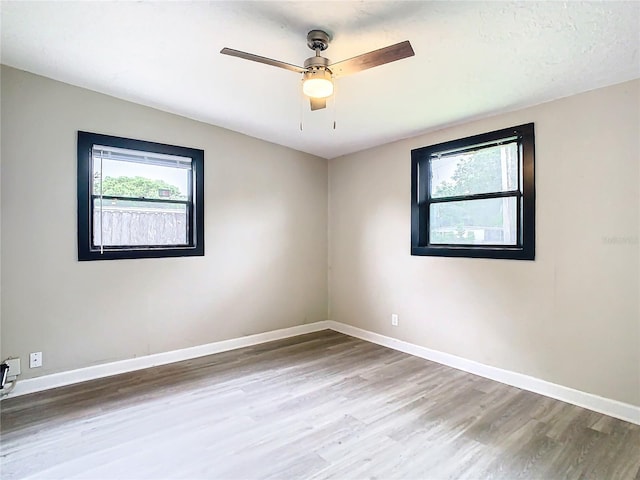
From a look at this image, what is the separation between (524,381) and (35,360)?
13.8 ft

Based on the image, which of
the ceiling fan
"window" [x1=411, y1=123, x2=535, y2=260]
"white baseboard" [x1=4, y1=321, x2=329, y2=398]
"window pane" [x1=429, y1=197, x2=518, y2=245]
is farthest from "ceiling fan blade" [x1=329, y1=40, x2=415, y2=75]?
"white baseboard" [x1=4, y1=321, x2=329, y2=398]

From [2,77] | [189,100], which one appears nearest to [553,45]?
[189,100]

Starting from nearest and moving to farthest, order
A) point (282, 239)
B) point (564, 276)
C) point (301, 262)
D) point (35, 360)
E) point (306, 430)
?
point (306, 430) → point (564, 276) → point (35, 360) → point (282, 239) → point (301, 262)

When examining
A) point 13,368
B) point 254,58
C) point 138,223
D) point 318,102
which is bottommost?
point 13,368

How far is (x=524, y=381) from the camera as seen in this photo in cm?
302

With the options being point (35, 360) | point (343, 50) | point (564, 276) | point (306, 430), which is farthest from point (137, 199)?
point (564, 276)

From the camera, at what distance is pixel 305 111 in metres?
3.39

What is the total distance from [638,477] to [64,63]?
4.72 metres

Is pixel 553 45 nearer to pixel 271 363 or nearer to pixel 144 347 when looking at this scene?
pixel 271 363

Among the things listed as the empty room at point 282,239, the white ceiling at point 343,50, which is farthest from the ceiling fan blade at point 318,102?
the white ceiling at point 343,50

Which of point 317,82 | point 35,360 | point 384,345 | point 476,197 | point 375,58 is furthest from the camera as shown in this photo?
point 384,345

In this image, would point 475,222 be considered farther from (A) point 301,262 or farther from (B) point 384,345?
(A) point 301,262

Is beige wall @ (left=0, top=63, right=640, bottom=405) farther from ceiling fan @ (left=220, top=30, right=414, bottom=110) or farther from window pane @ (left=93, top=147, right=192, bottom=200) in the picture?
ceiling fan @ (left=220, top=30, right=414, bottom=110)

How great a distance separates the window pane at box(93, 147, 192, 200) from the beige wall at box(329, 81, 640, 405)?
2.53 m
